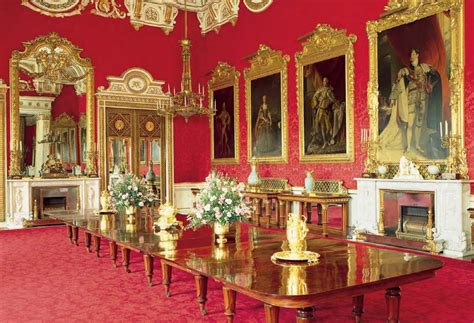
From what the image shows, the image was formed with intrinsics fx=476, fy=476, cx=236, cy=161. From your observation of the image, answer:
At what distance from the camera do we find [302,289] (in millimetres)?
2898

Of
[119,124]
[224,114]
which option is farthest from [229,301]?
[119,124]

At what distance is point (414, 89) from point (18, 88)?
27.6 ft

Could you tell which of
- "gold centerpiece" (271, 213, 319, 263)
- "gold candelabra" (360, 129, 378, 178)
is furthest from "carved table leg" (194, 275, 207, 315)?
"gold candelabra" (360, 129, 378, 178)

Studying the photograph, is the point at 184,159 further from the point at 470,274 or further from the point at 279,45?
the point at 470,274

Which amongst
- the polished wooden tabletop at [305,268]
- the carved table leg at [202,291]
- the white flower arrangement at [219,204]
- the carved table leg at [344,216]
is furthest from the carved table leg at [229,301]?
the carved table leg at [344,216]

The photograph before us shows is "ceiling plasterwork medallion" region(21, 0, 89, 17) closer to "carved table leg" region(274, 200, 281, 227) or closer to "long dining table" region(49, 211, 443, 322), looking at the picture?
"carved table leg" region(274, 200, 281, 227)

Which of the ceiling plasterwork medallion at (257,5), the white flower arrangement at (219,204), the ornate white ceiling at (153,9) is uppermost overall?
the ornate white ceiling at (153,9)

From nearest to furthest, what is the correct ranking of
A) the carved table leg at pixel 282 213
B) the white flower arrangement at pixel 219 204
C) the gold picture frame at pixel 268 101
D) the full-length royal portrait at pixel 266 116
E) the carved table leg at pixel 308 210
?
the white flower arrangement at pixel 219 204, the carved table leg at pixel 308 210, the carved table leg at pixel 282 213, the gold picture frame at pixel 268 101, the full-length royal portrait at pixel 266 116

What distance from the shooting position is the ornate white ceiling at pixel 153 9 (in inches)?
440

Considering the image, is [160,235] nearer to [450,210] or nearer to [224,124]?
[450,210]

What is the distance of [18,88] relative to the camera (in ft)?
35.3

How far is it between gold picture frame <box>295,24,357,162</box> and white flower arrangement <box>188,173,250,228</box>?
4.34 meters

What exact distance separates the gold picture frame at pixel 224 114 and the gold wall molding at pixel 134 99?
1182mm

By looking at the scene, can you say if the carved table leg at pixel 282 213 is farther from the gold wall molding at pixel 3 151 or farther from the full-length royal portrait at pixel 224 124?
the gold wall molding at pixel 3 151
